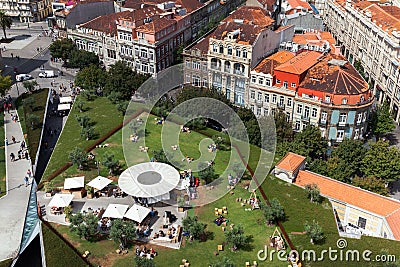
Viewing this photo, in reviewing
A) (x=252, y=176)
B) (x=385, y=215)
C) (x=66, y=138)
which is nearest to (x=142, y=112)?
(x=66, y=138)

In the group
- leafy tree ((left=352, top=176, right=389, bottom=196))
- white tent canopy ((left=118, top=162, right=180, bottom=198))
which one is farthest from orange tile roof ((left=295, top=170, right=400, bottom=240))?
white tent canopy ((left=118, top=162, right=180, bottom=198))

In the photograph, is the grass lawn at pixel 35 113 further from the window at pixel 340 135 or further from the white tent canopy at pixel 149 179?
the window at pixel 340 135

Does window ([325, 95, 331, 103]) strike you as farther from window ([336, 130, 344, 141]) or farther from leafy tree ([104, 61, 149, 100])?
leafy tree ([104, 61, 149, 100])

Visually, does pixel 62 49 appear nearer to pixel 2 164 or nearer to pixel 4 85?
pixel 4 85

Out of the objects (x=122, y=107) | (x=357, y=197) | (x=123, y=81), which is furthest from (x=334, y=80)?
(x=123, y=81)

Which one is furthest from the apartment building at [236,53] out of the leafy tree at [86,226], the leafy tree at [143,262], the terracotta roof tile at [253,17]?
the leafy tree at [143,262]

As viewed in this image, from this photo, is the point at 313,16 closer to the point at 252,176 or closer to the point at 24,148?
the point at 252,176
